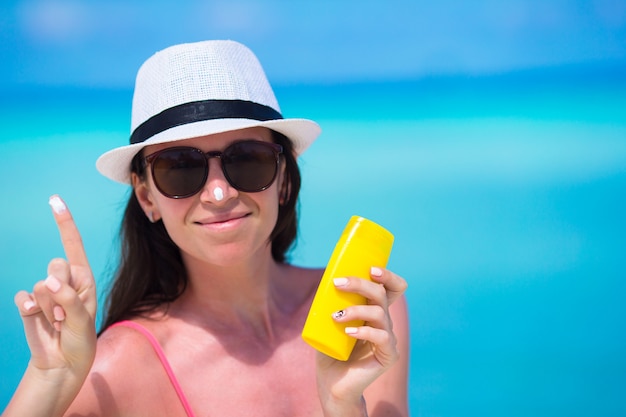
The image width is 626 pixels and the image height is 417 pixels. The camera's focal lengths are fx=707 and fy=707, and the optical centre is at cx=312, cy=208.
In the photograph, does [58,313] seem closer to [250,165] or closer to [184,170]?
[184,170]

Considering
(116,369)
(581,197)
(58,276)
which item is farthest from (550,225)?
(58,276)

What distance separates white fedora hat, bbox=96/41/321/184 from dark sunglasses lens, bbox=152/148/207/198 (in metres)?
0.06

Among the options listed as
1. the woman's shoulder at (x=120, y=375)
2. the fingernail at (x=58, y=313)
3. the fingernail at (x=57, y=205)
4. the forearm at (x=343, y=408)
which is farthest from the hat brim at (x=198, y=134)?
the forearm at (x=343, y=408)

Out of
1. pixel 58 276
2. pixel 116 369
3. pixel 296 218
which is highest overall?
pixel 296 218

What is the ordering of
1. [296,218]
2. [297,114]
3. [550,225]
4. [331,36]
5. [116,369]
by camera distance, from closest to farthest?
→ 1. [116,369]
2. [296,218]
3. [550,225]
4. [297,114]
5. [331,36]

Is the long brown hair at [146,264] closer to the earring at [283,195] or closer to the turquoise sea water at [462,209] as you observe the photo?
the earring at [283,195]

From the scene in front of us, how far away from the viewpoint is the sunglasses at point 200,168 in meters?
2.13

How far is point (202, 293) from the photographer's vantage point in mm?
2531

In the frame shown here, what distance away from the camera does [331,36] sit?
8.43 metres

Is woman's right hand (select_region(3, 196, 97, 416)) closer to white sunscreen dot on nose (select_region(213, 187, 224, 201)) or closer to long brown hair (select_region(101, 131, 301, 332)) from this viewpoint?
white sunscreen dot on nose (select_region(213, 187, 224, 201))

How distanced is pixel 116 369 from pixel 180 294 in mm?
468

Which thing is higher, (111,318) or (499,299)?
(499,299)

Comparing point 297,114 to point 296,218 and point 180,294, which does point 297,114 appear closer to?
point 296,218

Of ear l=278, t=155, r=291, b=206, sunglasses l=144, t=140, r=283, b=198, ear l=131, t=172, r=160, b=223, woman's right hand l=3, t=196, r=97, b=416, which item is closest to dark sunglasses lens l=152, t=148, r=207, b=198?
sunglasses l=144, t=140, r=283, b=198
